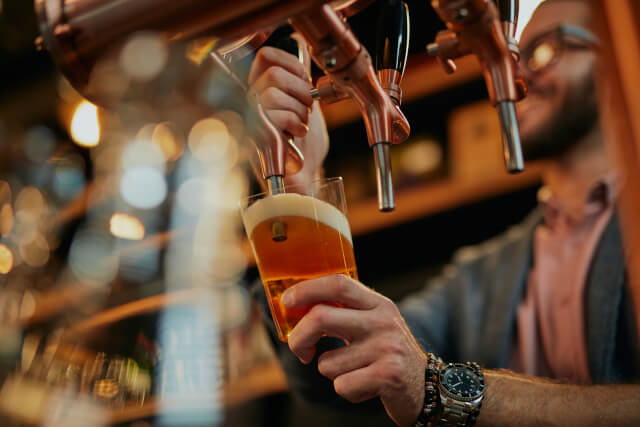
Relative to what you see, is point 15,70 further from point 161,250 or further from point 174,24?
point 174,24

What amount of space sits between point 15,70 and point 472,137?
2358 millimetres

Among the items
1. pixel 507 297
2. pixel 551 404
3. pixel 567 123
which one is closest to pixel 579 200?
pixel 567 123

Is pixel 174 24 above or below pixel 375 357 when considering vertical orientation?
above

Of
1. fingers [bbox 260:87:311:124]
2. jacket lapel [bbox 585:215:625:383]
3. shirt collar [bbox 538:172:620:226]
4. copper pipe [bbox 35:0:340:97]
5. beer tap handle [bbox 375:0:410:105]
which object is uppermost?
copper pipe [bbox 35:0:340:97]

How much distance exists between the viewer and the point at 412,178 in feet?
7.18

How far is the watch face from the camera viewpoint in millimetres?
780

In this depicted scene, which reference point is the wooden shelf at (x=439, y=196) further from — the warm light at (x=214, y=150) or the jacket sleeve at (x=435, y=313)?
the warm light at (x=214, y=150)

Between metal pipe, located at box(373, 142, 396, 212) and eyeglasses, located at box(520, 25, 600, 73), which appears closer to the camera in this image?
metal pipe, located at box(373, 142, 396, 212)

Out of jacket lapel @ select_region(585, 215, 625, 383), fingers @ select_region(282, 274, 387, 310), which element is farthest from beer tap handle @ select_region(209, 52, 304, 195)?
jacket lapel @ select_region(585, 215, 625, 383)

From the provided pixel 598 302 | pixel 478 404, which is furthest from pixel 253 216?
pixel 598 302

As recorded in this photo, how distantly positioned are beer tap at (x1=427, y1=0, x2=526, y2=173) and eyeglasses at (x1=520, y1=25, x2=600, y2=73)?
1203 millimetres

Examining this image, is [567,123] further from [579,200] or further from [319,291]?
[319,291]

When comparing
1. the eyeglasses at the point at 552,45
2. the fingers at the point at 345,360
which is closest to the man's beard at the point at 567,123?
the eyeglasses at the point at 552,45

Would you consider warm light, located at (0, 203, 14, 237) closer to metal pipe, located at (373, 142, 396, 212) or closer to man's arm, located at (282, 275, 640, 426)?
man's arm, located at (282, 275, 640, 426)
